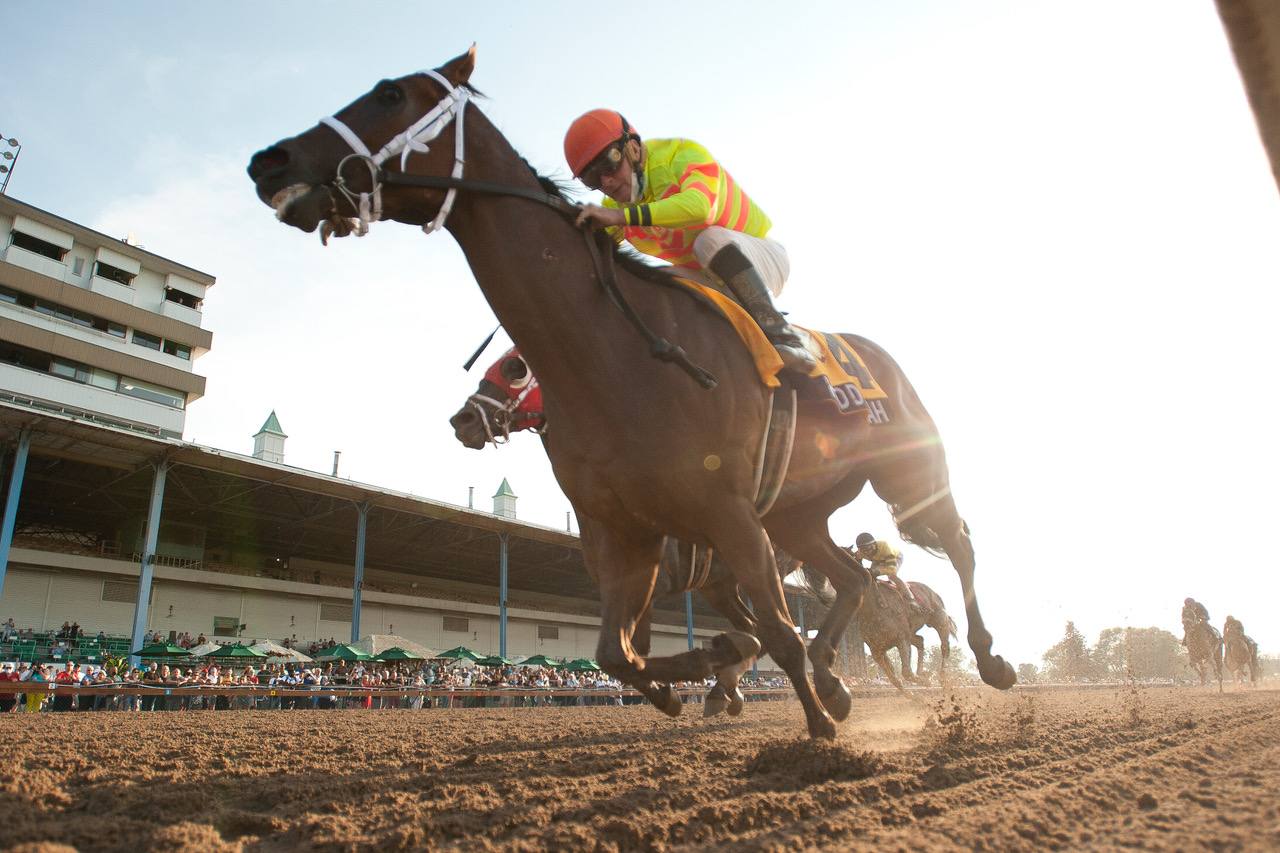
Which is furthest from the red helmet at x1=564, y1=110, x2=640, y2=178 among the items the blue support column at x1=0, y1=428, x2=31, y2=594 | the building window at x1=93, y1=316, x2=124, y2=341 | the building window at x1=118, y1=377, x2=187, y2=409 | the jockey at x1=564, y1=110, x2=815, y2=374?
the building window at x1=93, y1=316, x2=124, y2=341

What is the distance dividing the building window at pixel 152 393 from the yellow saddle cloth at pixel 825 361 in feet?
121

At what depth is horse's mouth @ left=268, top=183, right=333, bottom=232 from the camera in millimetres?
3316

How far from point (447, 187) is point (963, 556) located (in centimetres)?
469

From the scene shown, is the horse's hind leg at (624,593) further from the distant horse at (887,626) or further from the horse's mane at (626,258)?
the distant horse at (887,626)

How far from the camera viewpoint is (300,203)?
3.33 m

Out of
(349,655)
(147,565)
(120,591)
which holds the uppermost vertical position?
(120,591)

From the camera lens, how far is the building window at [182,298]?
3838 cm

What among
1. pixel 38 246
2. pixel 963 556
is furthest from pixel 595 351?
pixel 38 246

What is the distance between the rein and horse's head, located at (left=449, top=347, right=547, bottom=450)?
2.38m

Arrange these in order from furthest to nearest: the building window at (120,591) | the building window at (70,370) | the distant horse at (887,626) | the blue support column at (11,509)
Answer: the building window at (70,370) < the building window at (120,591) < the blue support column at (11,509) < the distant horse at (887,626)

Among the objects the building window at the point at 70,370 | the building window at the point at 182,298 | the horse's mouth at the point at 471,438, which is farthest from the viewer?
the building window at the point at 182,298

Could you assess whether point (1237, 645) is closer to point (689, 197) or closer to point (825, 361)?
point (825, 361)

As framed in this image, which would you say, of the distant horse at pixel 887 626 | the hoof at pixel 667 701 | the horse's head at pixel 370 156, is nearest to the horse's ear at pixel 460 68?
the horse's head at pixel 370 156

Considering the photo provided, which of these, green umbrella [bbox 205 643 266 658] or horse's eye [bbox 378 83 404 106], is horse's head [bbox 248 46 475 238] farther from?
green umbrella [bbox 205 643 266 658]
